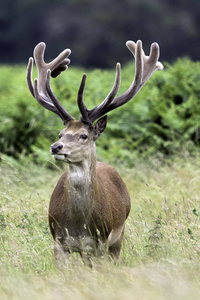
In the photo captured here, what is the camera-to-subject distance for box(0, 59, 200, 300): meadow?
4109 millimetres

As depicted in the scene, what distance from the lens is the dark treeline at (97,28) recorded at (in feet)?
154

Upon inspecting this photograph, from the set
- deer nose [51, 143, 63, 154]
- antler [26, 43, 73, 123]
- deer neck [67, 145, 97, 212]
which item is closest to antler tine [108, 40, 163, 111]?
antler [26, 43, 73, 123]

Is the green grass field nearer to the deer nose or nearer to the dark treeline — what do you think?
the deer nose

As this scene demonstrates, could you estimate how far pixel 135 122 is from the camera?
1116cm

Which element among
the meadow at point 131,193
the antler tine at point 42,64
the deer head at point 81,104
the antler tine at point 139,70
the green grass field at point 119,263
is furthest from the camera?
the antler tine at point 42,64

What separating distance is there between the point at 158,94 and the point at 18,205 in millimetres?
5337

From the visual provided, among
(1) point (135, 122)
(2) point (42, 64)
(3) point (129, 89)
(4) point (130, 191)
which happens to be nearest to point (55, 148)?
(3) point (129, 89)

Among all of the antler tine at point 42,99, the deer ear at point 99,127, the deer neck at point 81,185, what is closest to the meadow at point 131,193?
the deer neck at point 81,185

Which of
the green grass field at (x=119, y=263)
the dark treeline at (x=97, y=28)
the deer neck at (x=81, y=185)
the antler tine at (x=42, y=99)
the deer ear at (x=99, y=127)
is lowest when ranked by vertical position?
the green grass field at (x=119, y=263)

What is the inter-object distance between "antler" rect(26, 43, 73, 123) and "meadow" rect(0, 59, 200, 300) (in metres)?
0.73

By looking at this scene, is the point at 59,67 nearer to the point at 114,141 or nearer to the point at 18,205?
the point at 18,205

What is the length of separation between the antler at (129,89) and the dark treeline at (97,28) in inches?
1544

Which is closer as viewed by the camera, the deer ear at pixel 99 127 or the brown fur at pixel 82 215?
the brown fur at pixel 82 215

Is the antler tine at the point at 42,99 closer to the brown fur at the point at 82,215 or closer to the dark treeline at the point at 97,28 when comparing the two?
the brown fur at the point at 82,215
